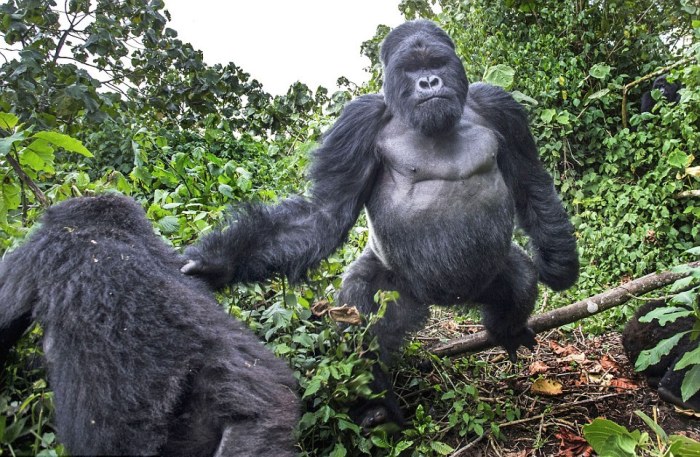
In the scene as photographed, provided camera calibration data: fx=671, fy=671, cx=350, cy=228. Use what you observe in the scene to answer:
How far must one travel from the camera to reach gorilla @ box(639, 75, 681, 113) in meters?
6.21

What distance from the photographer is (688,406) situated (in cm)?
338

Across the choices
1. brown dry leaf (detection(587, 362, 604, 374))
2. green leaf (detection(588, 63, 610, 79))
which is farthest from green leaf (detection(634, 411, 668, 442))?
green leaf (detection(588, 63, 610, 79))

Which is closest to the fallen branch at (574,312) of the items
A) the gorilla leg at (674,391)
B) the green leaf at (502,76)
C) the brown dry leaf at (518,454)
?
the gorilla leg at (674,391)

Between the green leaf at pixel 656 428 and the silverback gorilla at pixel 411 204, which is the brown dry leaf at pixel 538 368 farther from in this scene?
the green leaf at pixel 656 428

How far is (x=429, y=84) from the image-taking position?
3229 mm

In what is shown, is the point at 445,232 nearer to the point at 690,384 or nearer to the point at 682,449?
the point at 690,384

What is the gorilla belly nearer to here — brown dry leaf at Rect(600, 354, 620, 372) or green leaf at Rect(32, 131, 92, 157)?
brown dry leaf at Rect(600, 354, 620, 372)

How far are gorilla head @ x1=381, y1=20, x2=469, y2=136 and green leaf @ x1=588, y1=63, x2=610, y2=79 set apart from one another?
340 cm

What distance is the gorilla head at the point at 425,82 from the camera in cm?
322

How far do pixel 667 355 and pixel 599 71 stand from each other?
3.49 metres

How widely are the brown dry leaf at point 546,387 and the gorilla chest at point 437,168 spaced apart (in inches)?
46.0

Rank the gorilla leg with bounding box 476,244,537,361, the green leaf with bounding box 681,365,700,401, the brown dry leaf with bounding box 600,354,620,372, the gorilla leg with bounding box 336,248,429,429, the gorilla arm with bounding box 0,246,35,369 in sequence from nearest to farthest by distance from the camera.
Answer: the gorilla arm with bounding box 0,246,35,369
the green leaf with bounding box 681,365,700,401
the gorilla leg with bounding box 336,248,429,429
the gorilla leg with bounding box 476,244,537,361
the brown dry leaf with bounding box 600,354,620,372

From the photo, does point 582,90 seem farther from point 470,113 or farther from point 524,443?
point 524,443

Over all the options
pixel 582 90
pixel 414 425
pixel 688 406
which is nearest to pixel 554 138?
pixel 582 90
